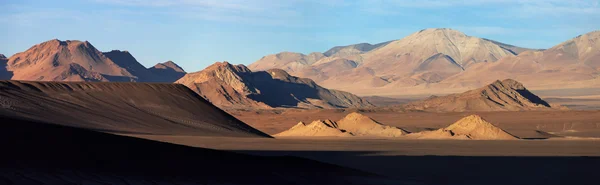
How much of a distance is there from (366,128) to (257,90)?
304 feet

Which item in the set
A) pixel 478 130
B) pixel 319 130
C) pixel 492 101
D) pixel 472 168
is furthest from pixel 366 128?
pixel 492 101

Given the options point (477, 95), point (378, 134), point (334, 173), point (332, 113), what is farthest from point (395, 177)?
point (477, 95)

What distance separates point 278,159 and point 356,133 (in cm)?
4620

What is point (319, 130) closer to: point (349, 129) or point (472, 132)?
point (349, 129)

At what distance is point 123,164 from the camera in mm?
16234

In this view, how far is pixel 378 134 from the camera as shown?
65.7 meters

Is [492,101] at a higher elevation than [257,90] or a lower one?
lower

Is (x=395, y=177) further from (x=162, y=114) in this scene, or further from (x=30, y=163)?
(x=162, y=114)

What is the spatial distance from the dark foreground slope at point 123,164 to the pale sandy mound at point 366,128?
43.7 meters

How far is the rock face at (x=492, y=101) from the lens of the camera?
407 ft

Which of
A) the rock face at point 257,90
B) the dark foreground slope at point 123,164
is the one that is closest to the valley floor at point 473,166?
the dark foreground slope at point 123,164

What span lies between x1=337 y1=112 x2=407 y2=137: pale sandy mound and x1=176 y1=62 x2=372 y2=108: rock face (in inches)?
2829

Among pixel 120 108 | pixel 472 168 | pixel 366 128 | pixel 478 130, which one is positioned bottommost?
pixel 472 168

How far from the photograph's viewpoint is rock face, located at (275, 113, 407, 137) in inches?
2559
